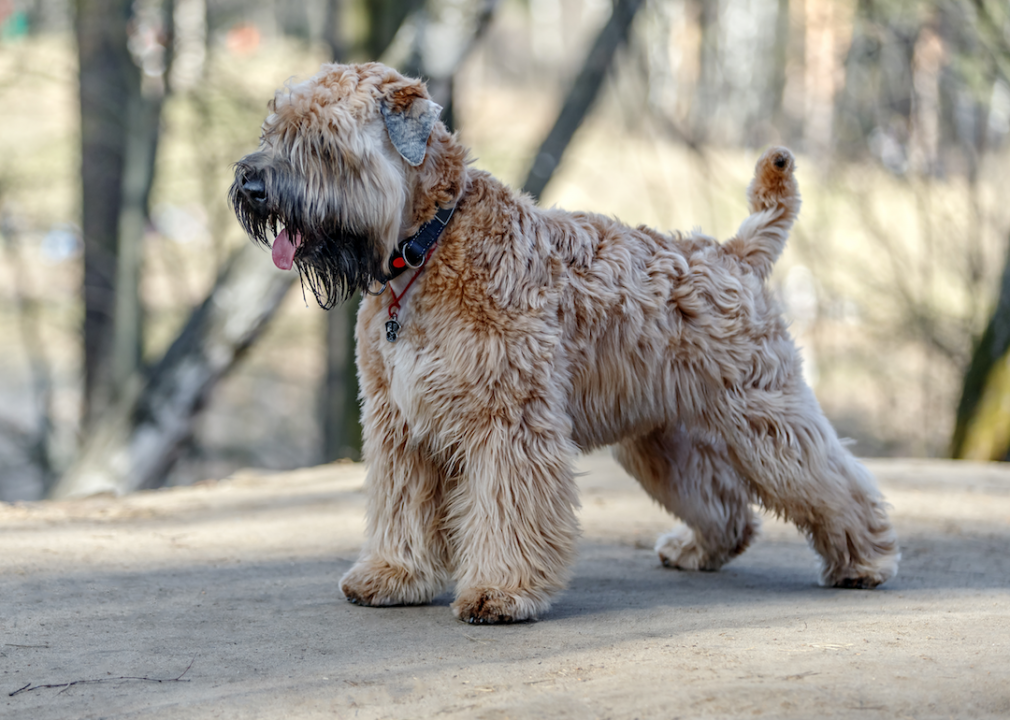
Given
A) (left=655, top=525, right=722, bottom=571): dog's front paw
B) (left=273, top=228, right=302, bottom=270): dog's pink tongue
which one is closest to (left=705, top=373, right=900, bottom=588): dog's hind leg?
(left=655, top=525, right=722, bottom=571): dog's front paw

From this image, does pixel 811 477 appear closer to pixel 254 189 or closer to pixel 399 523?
pixel 399 523

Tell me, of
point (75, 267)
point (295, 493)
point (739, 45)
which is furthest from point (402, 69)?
point (739, 45)

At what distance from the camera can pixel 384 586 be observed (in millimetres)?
4230

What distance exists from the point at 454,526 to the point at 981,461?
6938 millimetres

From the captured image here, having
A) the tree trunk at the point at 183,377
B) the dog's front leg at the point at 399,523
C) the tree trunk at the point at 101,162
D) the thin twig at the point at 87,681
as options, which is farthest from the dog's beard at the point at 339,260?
the tree trunk at the point at 101,162

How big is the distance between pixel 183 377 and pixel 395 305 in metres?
6.11

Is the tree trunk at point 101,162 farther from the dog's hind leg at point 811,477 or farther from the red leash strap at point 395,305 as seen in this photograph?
the dog's hind leg at point 811,477

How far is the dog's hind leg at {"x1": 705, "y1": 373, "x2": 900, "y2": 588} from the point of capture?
4578mm

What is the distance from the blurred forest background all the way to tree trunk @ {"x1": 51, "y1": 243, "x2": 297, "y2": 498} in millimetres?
20

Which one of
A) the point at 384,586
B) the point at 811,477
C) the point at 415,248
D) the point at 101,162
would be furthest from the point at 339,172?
the point at 101,162

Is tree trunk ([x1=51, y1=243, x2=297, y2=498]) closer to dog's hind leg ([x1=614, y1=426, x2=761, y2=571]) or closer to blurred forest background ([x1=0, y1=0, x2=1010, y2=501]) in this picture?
blurred forest background ([x1=0, y1=0, x2=1010, y2=501])

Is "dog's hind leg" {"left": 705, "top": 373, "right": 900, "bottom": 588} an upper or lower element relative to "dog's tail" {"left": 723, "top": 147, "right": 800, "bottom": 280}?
lower

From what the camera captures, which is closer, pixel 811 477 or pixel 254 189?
pixel 254 189

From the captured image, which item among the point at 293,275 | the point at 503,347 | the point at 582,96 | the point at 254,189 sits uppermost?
the point at 582,96
